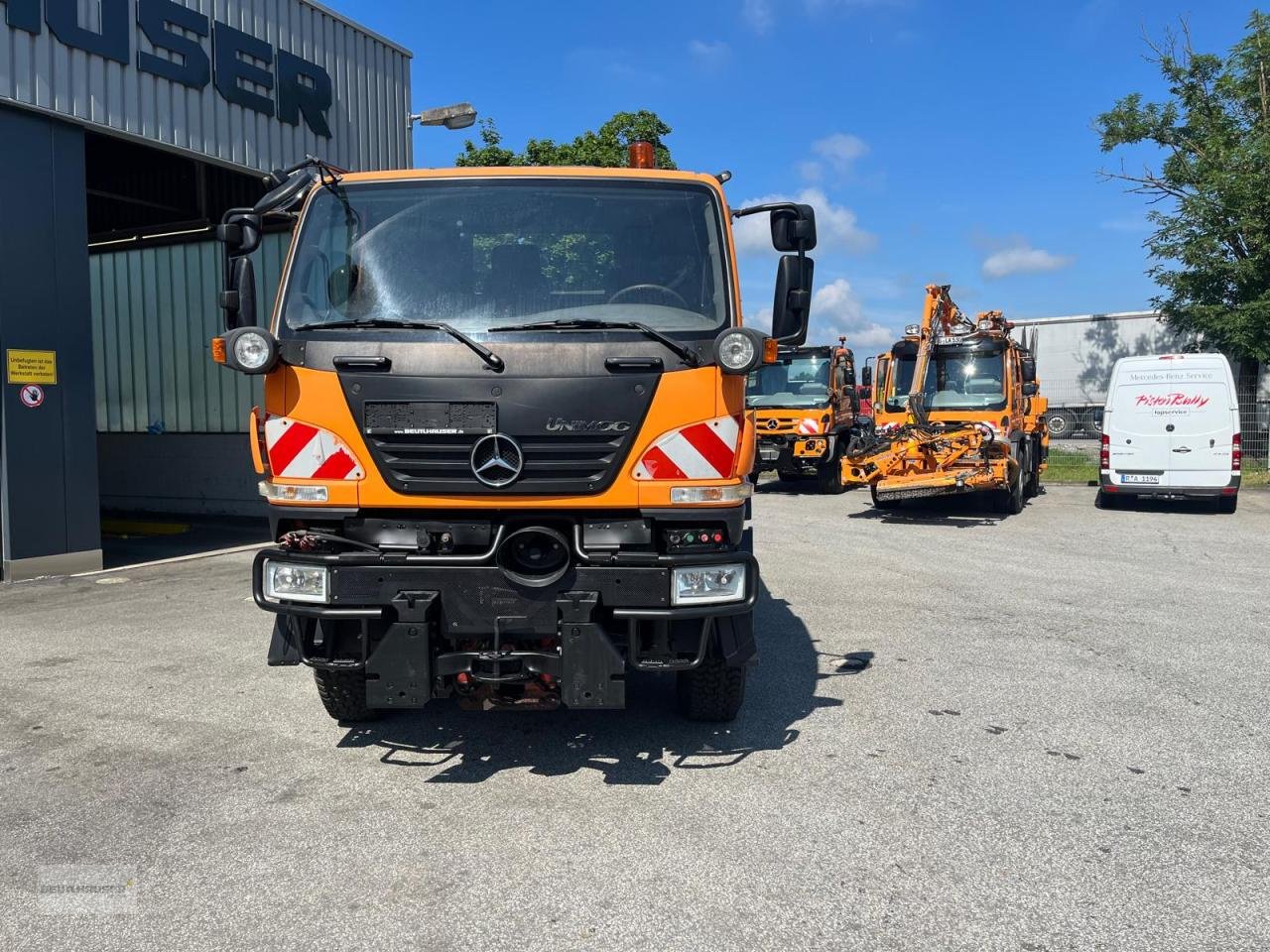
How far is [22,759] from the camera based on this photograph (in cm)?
460

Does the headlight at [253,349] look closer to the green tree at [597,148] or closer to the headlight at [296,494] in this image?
the headlight at [296,494]

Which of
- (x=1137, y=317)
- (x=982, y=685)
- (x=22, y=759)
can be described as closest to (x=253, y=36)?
(x=22, y=759)

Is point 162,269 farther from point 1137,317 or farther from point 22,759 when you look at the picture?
point 1137,317

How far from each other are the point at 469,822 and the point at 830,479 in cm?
1501

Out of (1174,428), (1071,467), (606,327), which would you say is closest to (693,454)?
(606,327)

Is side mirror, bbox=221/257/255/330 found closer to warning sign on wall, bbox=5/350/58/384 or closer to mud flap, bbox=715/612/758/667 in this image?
mud flap, bbox=715/612/758/667

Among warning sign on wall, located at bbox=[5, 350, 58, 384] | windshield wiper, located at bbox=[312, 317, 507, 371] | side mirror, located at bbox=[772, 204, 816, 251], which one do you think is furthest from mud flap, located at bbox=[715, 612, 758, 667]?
warning sign on wall, located at bbox=[5, 350, 58, 384]

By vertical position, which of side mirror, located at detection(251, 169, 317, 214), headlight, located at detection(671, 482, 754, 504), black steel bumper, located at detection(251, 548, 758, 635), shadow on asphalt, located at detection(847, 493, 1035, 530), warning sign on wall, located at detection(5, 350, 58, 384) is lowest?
shadow on asphalt, located at detection(847, 493, 1035, 530)

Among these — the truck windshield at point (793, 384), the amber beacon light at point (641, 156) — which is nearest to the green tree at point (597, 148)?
the truck windshield at point (793, 384)

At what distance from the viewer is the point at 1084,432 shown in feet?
91.2

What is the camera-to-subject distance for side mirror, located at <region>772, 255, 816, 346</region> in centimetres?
467

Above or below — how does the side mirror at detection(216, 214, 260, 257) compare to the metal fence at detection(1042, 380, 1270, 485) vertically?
above

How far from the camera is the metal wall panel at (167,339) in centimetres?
1530

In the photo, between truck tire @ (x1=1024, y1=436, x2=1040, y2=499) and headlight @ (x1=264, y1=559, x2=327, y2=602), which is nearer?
headlight @ (x1=264, y1=559, x2=327, y2=602)
